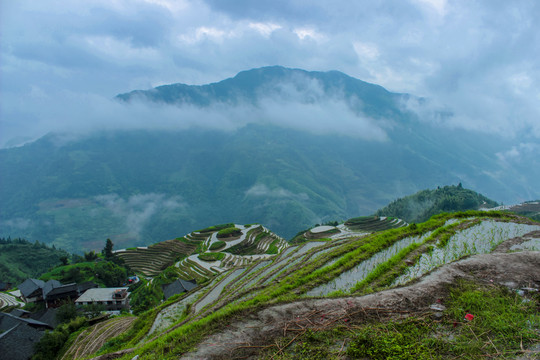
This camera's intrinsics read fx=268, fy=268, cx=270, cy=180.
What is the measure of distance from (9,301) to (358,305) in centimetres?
5668

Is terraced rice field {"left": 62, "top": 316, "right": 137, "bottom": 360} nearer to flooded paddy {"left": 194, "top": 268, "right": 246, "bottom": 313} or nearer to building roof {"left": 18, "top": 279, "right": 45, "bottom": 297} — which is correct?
flooded paddy {"left": 194, "top": 268, "right": 246, "bottom": 313}

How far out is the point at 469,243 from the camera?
9750 millimetres

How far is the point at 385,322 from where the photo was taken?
4.67 metres

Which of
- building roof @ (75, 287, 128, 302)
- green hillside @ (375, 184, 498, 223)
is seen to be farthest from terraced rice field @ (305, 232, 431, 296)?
green hillside @ (375, 184, 498, 223)

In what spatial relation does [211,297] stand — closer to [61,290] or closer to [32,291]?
[61,290]

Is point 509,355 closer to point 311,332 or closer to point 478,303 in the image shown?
point 478,303

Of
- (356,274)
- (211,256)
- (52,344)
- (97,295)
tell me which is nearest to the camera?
(356,274)

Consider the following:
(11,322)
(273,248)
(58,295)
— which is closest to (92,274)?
(58,295)

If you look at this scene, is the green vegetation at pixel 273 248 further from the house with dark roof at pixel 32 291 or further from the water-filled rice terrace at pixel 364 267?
the water-filled rice terrace at pixel 364 267

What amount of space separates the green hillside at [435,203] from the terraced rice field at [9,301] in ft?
286

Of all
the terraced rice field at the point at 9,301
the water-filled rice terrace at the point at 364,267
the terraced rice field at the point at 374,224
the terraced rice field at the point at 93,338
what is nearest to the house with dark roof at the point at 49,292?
the terraced rice field at the point at 9,301

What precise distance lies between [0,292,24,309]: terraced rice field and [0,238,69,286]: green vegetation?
66.5 ft

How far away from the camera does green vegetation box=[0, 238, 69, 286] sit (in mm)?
64000

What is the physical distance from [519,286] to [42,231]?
234 metres
